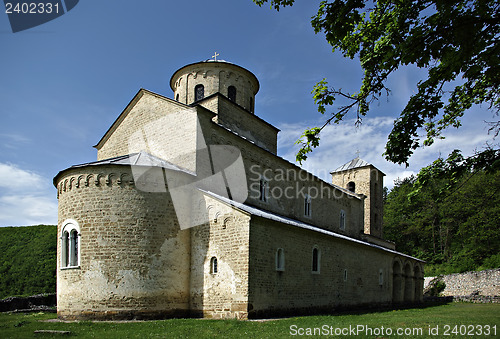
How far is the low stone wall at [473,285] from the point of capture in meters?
27.2

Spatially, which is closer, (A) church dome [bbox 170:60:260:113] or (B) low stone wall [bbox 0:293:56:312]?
(B) low stone wall [bbox 0:293:56:312]

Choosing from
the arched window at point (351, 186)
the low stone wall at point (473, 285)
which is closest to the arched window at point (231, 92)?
the arched window at point (351, 186)

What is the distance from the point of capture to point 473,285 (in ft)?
94.2

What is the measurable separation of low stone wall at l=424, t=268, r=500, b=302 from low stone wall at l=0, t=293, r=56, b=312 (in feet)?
84.5

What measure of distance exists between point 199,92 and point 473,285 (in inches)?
989

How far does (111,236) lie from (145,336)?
14.9 feet

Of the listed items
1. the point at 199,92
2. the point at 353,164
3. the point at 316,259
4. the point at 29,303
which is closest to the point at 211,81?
the point at 199,92

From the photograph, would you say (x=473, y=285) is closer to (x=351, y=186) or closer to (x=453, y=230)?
(x=351, y=186)

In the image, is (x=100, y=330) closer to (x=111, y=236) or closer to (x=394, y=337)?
(x=111, y=236)

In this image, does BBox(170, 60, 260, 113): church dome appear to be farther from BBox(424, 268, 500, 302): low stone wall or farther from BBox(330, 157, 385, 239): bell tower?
BBox(424, 268, 500, 302): low stone wall

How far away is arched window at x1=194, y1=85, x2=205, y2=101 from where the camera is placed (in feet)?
63.8

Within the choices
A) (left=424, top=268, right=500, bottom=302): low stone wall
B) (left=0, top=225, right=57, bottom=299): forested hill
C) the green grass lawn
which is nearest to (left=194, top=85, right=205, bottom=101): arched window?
the green grass lawn

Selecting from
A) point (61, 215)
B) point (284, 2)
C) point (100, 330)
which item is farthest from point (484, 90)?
point (61, 215)

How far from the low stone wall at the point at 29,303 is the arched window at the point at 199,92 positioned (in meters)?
12.1
